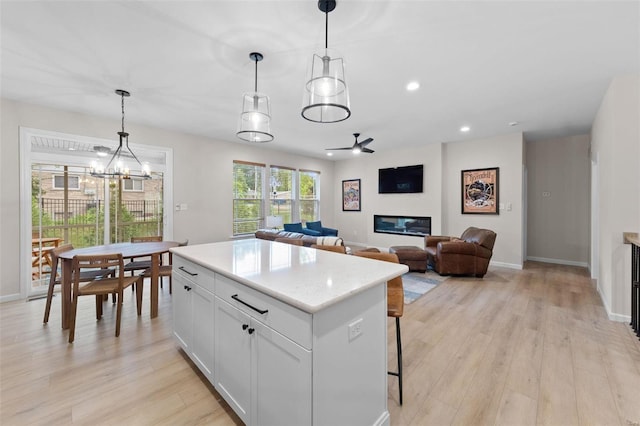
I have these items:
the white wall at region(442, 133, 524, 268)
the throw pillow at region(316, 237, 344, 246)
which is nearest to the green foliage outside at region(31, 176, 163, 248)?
the throw pillow at region(316, 237, 344, 246)

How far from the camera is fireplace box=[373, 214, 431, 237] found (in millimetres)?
6430

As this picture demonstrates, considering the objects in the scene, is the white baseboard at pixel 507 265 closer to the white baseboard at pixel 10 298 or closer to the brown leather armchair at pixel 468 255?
the brown leather armchair at pixel 468 255

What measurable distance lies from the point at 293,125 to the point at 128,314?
374 centimetres

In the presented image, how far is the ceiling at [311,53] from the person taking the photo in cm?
194

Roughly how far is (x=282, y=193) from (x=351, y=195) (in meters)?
2.33

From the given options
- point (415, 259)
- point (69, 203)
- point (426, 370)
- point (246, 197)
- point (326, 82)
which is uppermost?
point (326, 82)

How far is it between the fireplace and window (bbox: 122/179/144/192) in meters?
5.59

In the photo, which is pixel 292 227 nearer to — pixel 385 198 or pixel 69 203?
pixel 385 198

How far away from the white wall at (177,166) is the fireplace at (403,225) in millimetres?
2654

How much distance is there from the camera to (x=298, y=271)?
162 centimetres

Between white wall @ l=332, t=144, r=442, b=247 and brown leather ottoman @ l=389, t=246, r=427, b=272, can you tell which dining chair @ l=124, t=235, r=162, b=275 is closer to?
brown leather ottoman @ l=389, t=246, r=427, b=272

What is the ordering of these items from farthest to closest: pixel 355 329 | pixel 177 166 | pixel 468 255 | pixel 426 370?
pixel 177 166
pixel 468 255
pixel 426 370
pixel 355 329

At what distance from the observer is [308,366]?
43.6 inches

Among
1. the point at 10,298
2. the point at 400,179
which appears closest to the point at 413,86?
the point at 400,179
